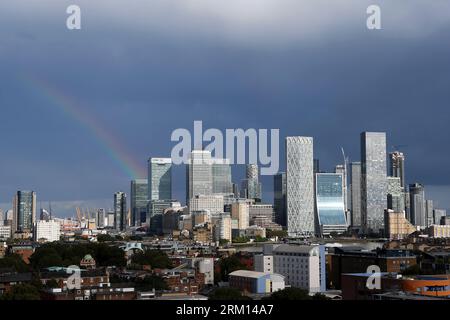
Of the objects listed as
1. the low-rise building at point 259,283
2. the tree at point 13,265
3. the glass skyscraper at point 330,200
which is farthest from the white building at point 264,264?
the glass skyscraper at point 330,200

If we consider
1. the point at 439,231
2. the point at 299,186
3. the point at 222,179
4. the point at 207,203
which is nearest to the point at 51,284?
the point at 439,231

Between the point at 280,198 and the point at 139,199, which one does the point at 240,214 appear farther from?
the point at 139,199

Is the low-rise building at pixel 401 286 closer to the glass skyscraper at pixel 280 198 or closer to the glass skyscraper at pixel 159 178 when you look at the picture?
the glass skyscraper at pixel 280 198

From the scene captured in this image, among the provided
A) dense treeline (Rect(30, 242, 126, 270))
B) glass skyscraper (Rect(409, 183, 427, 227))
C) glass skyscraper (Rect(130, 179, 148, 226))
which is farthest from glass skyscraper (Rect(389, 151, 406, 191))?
dense treeline (Rect(30, 242, 126, 270))
